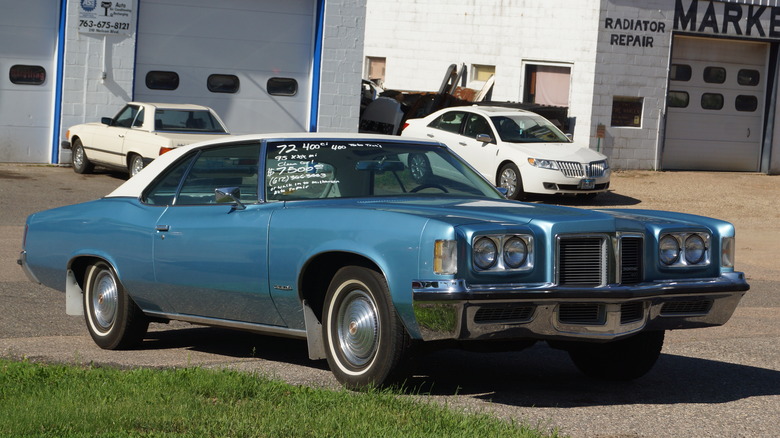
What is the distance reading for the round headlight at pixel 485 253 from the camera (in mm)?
5902

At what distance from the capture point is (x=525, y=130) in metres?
21.0

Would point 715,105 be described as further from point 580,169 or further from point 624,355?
point 624,355

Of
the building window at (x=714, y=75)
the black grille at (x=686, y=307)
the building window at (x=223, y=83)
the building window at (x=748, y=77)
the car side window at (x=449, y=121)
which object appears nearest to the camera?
the black grille at (x=686, y=307)

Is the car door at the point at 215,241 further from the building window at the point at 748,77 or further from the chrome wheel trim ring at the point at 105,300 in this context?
the building window at the point at 748,77

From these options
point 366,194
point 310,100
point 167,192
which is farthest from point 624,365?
point 310,100

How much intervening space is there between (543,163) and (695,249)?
1326 centimetres

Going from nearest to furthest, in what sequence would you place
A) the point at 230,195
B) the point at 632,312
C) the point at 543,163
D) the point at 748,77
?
the point at 632,312 → the point at 230,195 → the point at 543,163 → the point at 748,77

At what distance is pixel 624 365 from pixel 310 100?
17.4m

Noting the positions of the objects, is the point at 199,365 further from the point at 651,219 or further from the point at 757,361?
the point at 757,361

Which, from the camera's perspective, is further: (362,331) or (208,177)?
(208,177)

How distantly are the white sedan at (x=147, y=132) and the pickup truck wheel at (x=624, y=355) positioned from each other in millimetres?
11501

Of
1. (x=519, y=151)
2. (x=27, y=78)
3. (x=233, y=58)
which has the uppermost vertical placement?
(x=233, y=58)

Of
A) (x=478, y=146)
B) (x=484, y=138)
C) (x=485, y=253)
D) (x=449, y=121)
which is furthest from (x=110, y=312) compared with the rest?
(x=449, y=121)

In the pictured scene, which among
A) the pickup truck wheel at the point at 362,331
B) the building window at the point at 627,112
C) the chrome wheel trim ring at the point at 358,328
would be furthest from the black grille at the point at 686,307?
the building window at the point at 627,112
